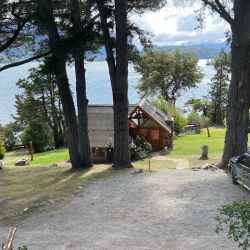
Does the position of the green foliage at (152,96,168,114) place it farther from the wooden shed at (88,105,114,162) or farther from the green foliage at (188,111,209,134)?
the wooden shed at (88,105,114,162)

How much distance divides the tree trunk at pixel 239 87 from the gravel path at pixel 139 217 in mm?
2093

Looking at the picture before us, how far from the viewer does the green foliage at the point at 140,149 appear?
1128 inches

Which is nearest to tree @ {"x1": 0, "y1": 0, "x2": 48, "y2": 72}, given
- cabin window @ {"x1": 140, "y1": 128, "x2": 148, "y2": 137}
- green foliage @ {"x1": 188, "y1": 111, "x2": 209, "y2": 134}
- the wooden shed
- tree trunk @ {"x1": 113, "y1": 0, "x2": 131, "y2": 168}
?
tree trunk @ {"x1": 113, "y1": 0, "x2": 131, "y2": 168}

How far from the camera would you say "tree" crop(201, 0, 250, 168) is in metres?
17.1

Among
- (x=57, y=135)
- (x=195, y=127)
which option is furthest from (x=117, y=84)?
(x=195, y=127)

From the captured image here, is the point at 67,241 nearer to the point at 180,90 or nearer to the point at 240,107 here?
the point at 240,107

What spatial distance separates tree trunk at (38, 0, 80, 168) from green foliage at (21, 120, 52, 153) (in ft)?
81.5

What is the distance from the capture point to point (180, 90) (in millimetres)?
62969

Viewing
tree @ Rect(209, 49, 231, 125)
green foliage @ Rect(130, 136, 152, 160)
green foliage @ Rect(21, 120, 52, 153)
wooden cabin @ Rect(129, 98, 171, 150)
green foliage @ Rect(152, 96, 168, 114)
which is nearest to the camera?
green foliage @ Rect(130, 136, 152, 160)

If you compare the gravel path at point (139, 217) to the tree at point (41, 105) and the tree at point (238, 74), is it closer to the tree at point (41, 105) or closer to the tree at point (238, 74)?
the tree at point (238, 74)

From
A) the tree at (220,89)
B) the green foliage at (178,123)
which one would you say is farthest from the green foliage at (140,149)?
the tree at (220,89)

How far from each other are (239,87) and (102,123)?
14.4m

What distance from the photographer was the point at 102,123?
30.6 m

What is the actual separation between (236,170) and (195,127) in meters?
37.6
